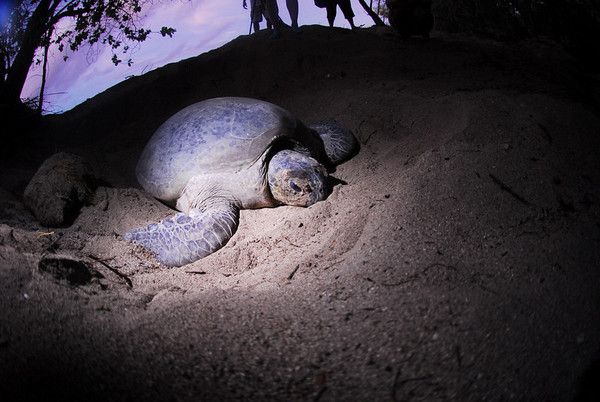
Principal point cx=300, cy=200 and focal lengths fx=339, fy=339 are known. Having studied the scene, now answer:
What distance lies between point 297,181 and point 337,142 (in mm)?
872

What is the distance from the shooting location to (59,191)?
8.18 ft

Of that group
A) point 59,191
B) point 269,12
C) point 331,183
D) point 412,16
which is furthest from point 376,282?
point 269,12

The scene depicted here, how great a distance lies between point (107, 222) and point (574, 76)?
172 inches

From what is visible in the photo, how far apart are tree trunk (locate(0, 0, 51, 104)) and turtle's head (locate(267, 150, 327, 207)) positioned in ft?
12.0

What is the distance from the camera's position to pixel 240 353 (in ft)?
3.07

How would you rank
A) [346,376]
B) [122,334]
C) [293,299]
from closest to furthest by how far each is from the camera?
[346,376] < [122,334] < [293,299]

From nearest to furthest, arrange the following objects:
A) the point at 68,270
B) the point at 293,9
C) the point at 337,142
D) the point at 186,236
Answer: the point at 68,270 → the point at 186,236 → the point at 337,142 → the point at 293,9

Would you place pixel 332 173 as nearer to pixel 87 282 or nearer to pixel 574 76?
pixel 87 282

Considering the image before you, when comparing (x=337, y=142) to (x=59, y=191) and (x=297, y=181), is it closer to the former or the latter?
(x=297, y=181)

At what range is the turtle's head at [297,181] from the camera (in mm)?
2438

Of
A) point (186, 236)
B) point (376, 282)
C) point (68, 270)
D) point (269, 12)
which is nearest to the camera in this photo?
point (376, 282)

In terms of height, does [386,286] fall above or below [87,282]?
below

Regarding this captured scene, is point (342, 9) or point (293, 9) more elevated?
point (293, 9)

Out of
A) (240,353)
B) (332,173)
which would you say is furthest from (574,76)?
(240,353)
